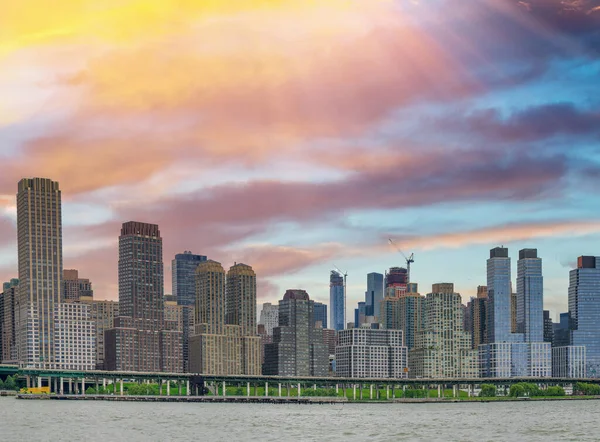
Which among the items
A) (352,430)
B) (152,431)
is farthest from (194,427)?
(352,430)

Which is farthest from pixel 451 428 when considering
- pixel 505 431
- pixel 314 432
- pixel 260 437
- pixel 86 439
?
pixel 86 439

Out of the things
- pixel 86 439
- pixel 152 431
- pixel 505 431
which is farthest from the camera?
pixel 505 431

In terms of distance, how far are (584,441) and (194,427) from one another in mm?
67066

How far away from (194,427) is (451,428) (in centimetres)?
4575

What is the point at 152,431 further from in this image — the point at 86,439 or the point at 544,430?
the point at 544,430

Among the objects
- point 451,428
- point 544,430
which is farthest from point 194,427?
point 544,430

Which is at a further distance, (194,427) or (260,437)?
(194,427)

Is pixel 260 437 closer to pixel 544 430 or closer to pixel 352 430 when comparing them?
pixel 352 430

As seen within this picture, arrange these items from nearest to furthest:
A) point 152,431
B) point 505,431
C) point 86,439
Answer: point 86,439
point 152,431
point 505,431

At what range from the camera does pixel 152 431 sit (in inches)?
6924

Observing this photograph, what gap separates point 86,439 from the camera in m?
159

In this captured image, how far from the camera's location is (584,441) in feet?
529

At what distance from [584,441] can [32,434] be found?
271 feet

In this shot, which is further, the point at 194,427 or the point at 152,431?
the point at 194,427
